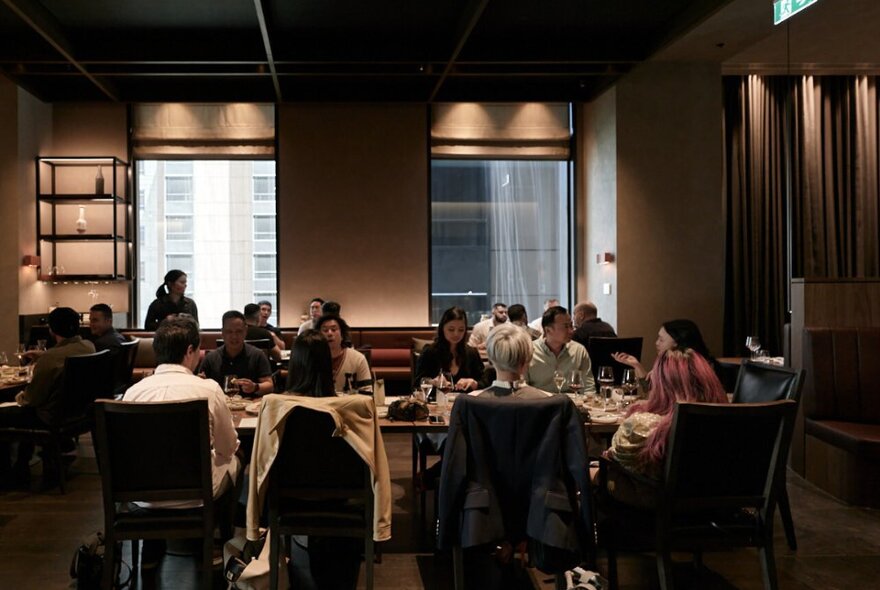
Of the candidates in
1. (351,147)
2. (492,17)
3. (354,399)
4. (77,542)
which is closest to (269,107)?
(351,147)

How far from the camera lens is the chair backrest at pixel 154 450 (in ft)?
10.0

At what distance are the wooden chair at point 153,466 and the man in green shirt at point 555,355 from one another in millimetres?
2534

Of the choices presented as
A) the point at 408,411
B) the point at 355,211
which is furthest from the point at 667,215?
the point at 408,411

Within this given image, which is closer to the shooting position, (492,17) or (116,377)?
(116,377)

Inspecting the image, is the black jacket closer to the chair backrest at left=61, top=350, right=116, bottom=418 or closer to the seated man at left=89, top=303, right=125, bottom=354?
the chair backrest at left=61, top=350, right=116, bottom=418

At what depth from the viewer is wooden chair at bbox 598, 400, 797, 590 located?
2.92 metres

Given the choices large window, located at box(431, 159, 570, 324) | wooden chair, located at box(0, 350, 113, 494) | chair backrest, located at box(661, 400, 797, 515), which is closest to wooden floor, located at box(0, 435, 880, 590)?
wooden chair, located at box(0, 350, 113, 494)

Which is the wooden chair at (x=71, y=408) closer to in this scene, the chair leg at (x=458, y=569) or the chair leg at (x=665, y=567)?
the chair leg at (x=458, y=569)

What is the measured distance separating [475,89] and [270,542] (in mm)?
7805

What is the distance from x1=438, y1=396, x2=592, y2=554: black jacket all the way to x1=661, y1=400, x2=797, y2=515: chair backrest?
392 mm

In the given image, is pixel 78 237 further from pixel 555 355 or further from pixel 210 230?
pixel 555 355

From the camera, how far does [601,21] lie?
26.2 ft

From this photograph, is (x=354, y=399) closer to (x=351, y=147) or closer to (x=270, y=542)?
(x=270, y=542)

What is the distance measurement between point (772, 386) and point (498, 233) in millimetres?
6825
